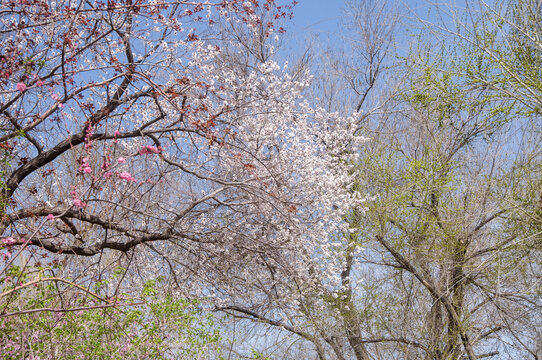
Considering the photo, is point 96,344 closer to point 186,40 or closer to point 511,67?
point 186,40

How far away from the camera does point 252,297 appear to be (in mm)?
7375

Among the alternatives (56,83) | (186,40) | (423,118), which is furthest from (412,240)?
(56,83)

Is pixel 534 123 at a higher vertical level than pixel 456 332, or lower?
higher

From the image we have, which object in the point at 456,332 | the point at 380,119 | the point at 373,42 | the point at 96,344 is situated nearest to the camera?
the point at 96,344

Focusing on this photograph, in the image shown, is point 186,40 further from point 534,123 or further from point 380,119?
point 380,119

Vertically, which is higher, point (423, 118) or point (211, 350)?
point (423, 118)

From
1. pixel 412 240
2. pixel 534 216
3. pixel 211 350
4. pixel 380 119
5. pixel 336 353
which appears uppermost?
pixel 380 119

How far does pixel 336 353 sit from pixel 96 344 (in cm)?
420

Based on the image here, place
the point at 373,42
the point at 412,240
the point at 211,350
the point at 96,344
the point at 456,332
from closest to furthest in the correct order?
the point at 96,344 → the point at 211,350 → the point at 456,332 → the point at 412,240 → the point at 373,42

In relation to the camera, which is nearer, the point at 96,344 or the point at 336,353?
the point at 96,344

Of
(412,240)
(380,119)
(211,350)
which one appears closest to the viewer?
(211,350)

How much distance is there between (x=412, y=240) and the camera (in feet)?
25.7

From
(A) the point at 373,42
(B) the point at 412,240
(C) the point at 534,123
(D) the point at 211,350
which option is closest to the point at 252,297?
(D) the point at 211,350

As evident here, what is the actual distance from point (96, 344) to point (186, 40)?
355cm
